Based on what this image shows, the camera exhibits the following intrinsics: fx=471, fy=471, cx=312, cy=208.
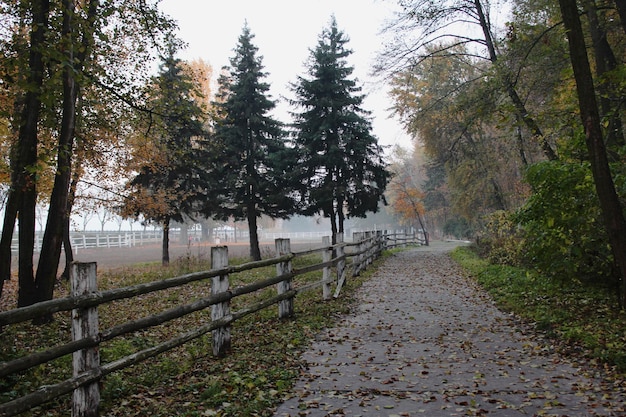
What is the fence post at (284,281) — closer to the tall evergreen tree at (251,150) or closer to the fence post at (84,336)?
the fence post at (84,336)

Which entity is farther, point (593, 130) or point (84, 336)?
point (593, 130)

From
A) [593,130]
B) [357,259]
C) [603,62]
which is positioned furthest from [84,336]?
[357,259]

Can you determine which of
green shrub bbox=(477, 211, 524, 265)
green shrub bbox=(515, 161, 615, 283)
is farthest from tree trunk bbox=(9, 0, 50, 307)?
green shrub bbox=(477, 211, 524, 265)

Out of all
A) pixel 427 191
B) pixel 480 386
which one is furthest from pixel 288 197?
pixel 427 191

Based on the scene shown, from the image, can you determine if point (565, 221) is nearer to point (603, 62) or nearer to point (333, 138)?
point (603, 62)

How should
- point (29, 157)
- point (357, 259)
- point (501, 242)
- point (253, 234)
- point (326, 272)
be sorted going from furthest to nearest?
point (253, 234)
point (501, 242)
point (357, 259)
point (326, 272)
point (29, 157)

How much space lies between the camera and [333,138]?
21.6 metres

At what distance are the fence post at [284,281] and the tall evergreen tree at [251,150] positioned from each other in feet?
43.3

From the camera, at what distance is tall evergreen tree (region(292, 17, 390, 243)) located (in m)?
21.2

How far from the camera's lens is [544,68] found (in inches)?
441

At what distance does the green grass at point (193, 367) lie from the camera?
4.41 m

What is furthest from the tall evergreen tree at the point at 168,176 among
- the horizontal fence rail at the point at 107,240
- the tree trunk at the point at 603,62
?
the horizontal fence rail at the point at 107,240

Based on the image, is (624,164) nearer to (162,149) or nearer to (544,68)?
(544,68)

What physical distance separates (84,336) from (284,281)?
4438mm
